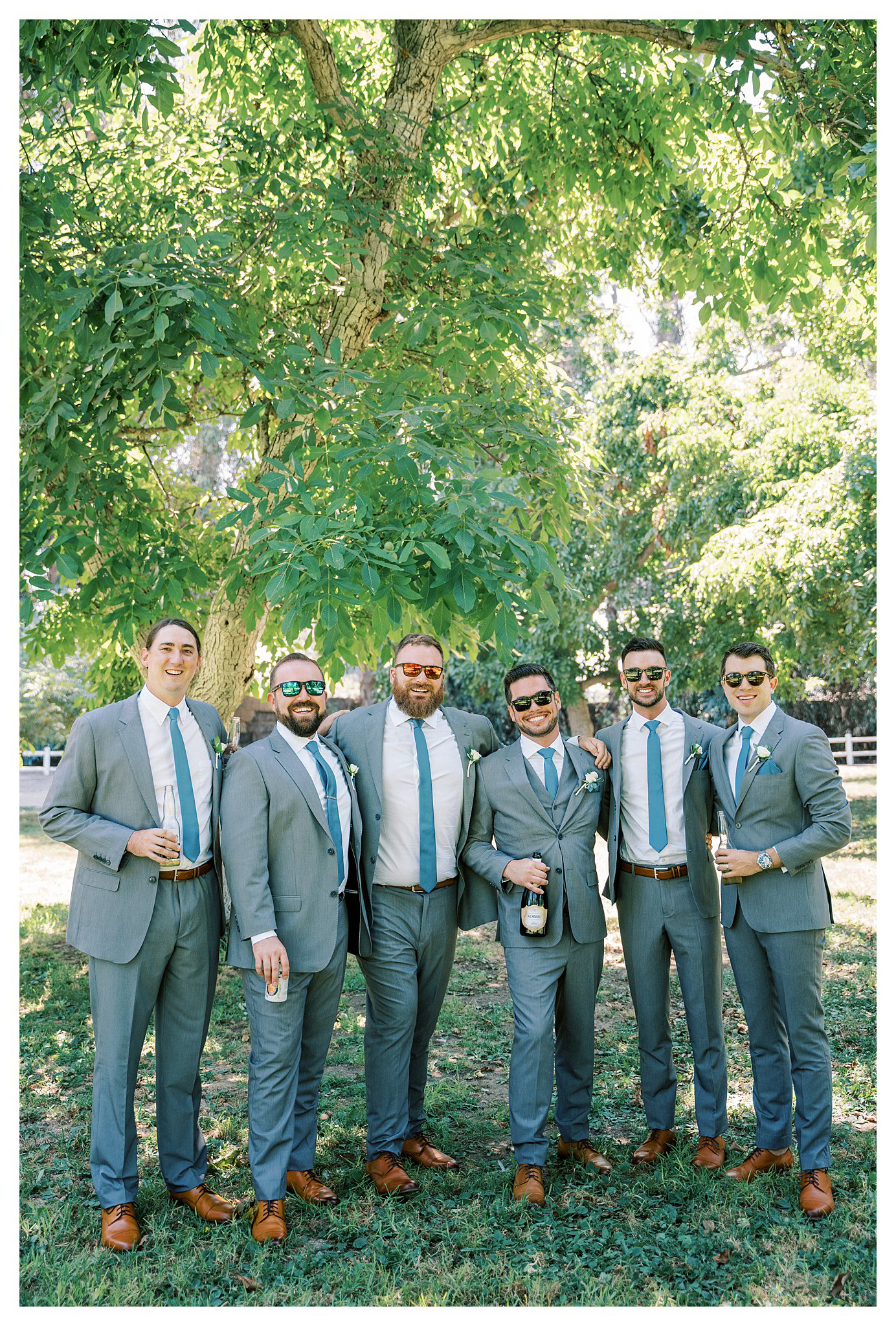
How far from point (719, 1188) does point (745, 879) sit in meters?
1.38

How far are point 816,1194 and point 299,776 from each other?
2873mm

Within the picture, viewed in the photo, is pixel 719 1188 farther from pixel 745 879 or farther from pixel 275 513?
pixel 275 513

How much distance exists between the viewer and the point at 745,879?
4727mm

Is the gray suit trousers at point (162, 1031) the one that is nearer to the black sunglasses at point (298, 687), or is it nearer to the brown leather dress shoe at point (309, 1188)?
the brown leather dress shoe at point (309, 1188)

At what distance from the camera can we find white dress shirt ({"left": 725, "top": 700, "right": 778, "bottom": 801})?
15.7 ft

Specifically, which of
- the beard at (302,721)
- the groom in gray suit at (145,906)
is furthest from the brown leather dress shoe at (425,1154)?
the beard at (302,721)

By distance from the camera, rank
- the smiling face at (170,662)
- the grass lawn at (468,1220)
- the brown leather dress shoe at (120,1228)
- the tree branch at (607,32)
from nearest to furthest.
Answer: the grass lawn at (468,1220), the brown leather dress shoe at (120,1228), the smiling face at (170,662), the tree branch at (607,32)

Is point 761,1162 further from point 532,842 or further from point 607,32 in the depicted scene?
point 607,32

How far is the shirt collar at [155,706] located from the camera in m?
4.52

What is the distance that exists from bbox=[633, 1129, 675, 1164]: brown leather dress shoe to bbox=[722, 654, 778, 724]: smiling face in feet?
6.85

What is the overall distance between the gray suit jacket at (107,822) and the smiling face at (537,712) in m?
1.74

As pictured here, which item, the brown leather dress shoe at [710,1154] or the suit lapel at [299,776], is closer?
the suit lapel at [299,776]

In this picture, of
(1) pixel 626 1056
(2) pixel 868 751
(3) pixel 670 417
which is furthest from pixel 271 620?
(2) pixel 868 751

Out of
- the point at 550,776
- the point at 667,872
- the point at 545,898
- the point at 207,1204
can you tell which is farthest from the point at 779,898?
the point at 207,1204
